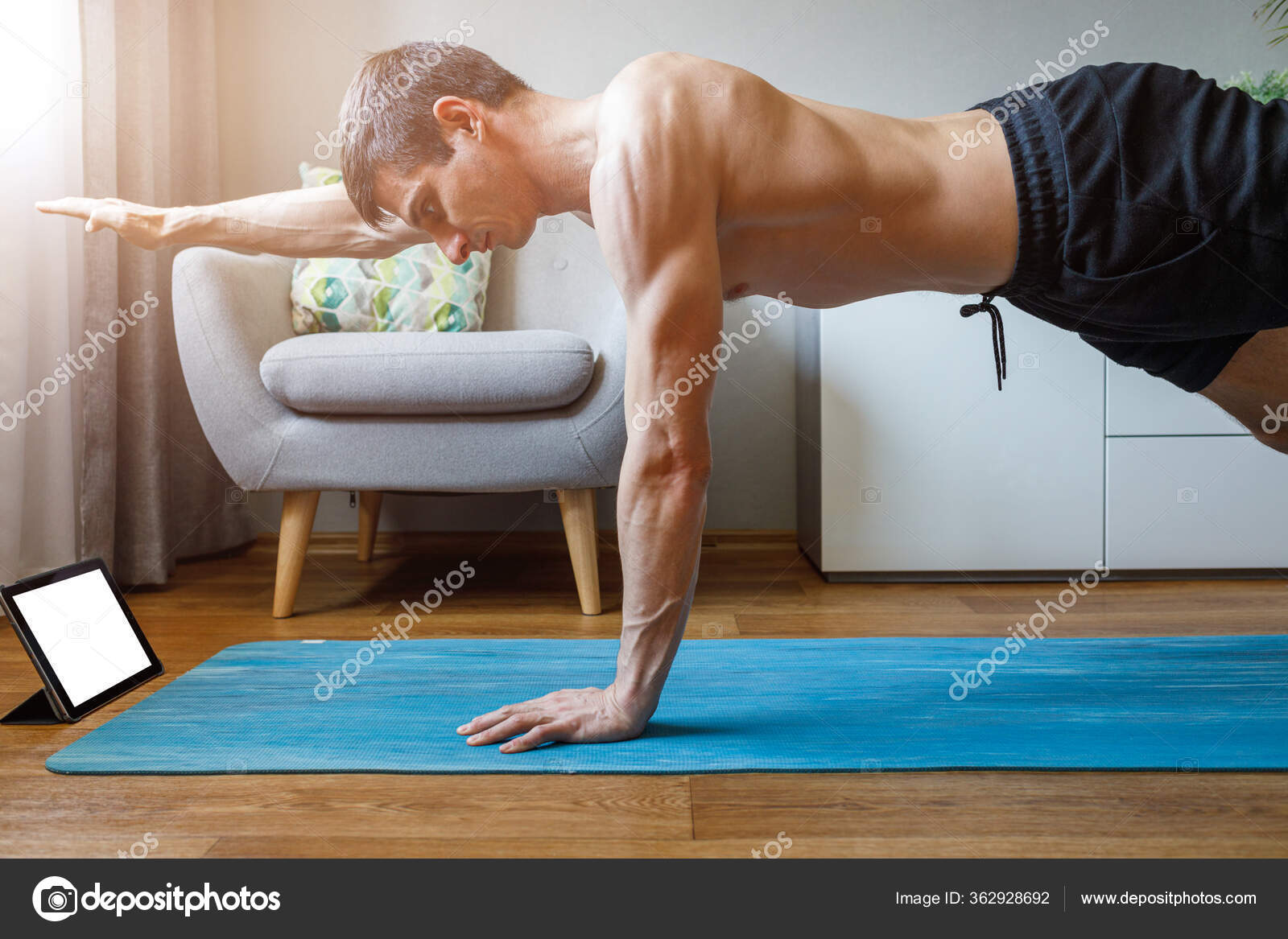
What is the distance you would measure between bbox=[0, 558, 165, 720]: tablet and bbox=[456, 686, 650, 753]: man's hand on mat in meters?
0.48

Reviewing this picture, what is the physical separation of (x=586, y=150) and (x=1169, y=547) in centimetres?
140

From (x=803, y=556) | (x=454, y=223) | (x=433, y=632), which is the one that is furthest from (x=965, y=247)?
(x=803, y=556)

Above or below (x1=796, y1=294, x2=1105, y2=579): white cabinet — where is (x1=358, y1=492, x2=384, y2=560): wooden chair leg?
below

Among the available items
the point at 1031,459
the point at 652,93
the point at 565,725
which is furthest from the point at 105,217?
the point at 1031,459

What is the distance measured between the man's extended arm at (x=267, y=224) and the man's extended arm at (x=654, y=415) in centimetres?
39

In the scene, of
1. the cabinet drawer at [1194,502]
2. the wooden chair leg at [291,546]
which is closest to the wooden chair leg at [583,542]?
the wooden chair leg at [291,546]

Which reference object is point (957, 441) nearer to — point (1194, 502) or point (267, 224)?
point (1194, 502)

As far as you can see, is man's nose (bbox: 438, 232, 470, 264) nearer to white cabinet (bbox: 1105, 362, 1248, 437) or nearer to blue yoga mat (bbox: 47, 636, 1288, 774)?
blue yoga mat (bbox: 47, 636, 1288, 774)

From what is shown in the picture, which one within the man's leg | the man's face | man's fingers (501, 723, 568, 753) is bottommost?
man's fingers (501, 723, 568, 753)

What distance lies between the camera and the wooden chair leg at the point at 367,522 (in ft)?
6.78

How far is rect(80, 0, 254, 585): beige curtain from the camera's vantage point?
1726 mm

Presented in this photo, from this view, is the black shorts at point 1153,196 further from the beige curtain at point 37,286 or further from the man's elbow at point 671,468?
the beige curtain at point 37,286

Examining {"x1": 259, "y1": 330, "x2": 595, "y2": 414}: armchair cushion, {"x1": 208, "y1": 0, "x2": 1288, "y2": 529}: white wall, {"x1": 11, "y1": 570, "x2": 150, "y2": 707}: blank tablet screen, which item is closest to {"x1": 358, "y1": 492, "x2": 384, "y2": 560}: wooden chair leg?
{"x1": 208, "y1": 0, "x2": 1288, "y2": 529}: white wall
